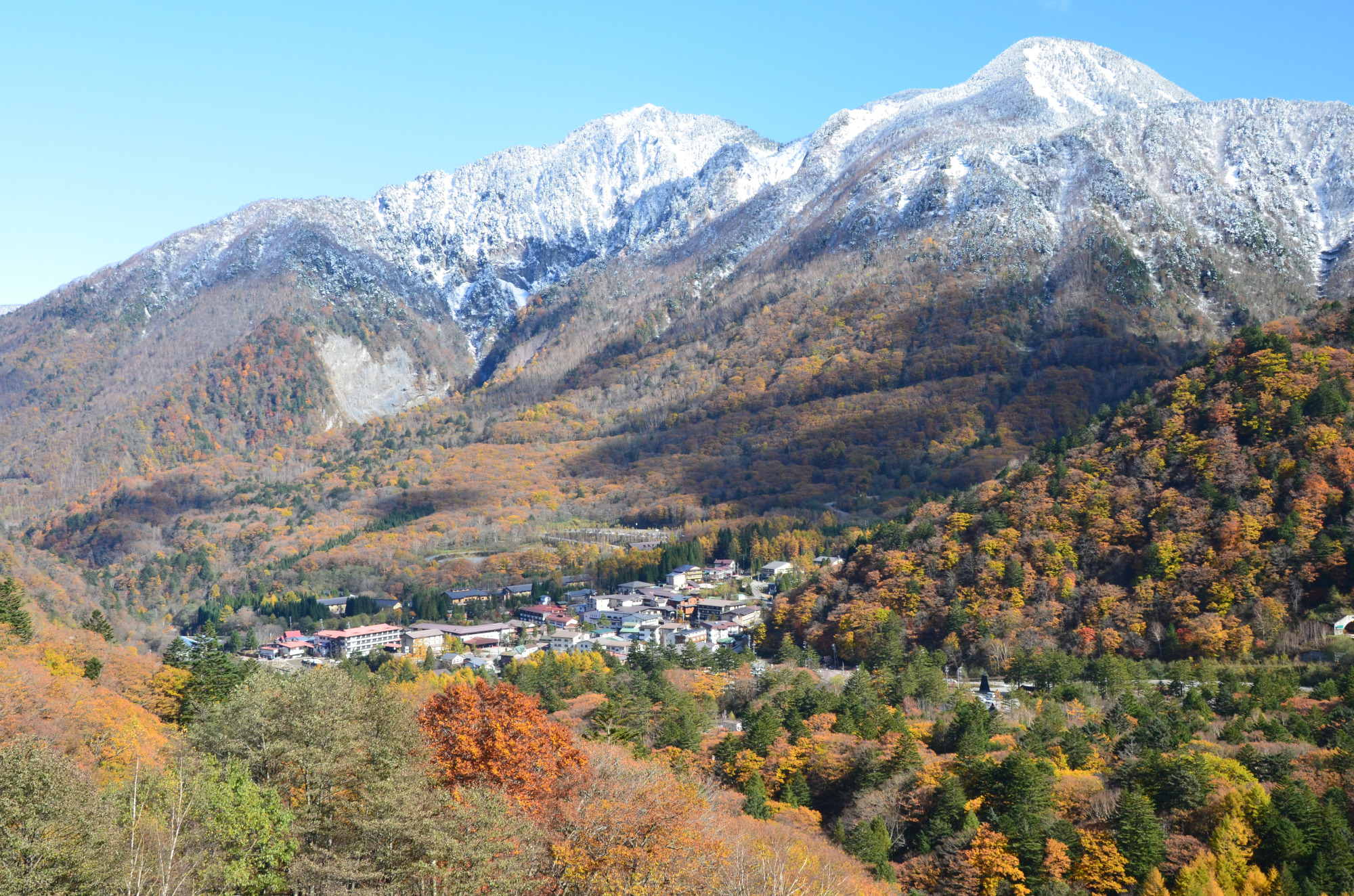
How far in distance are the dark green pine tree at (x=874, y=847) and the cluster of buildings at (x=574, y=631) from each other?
3674cm

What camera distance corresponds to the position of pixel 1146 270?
188250 mm

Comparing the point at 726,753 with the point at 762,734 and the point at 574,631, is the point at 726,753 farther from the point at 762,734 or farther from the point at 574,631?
the point at 574,631

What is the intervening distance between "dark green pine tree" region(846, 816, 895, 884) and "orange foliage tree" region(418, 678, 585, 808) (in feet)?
39.7

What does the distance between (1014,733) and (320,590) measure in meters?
92.7

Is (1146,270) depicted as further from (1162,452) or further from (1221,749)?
(1221,749)

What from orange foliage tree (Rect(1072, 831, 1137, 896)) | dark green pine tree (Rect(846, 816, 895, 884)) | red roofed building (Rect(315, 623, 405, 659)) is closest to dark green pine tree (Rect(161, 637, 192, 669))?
red roofed building (Rect(315, 623, 405, 659))

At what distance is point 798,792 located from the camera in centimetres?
4356

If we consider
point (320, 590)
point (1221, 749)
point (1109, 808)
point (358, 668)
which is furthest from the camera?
point (320, 590)

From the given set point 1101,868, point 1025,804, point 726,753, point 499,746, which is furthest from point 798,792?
point 499,746

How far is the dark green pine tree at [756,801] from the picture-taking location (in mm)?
40250

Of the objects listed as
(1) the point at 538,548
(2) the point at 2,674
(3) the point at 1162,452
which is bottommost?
(1) the point at 538,548

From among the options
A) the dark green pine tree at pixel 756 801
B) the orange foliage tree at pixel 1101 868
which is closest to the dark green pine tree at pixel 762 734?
the dark green pine tree at pixel 756 801

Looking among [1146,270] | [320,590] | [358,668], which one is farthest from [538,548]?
[1146,270]

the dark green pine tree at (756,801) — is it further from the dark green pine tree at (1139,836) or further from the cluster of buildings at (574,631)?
the cluster of buildings at (574,631)
